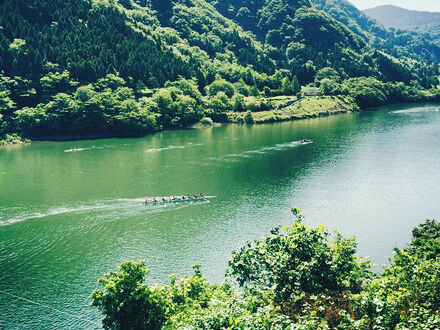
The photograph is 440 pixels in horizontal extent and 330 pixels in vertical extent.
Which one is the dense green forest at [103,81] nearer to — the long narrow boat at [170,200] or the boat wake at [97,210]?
the boat wake at [97,210]

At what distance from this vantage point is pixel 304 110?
14662 centimetres

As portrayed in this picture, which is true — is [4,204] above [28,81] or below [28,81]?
below

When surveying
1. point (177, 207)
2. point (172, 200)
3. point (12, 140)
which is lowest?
point (177, 207)

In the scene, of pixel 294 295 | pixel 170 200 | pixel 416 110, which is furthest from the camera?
pixel 416 110

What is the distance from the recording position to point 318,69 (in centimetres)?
19438

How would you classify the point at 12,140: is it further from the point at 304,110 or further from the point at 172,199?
the point at 304,110

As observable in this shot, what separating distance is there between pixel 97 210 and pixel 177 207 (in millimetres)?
10790

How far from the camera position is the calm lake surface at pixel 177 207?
41.9 meters

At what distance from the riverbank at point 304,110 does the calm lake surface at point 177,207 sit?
1109 inches

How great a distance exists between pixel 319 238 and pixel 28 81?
113 metres

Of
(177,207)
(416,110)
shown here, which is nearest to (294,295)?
(177,207)

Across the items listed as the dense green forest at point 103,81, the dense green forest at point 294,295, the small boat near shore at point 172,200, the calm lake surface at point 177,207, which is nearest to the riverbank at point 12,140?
the dense green forest at point 103,81

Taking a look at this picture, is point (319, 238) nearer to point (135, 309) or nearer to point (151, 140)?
point (135, 309)

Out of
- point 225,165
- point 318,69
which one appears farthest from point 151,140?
point 318,69
